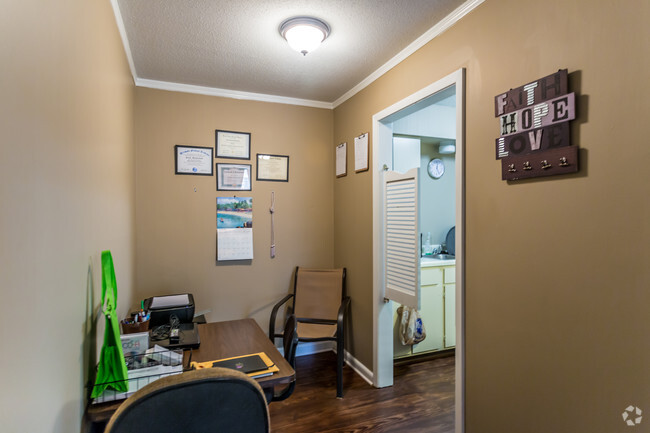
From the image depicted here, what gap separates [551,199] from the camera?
1498 mm

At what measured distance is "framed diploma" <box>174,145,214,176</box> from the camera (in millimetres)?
3139

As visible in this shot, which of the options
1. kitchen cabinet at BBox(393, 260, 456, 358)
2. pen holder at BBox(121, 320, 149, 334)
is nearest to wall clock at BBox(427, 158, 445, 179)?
kitchen cabinet at BBox(393, 260, 456, 358)

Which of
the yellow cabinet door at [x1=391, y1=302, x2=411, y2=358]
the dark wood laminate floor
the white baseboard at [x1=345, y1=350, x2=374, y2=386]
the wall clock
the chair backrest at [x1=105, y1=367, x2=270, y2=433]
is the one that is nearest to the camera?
the chair backrest at [x1=105, y1=367, x2=270, y2=433]

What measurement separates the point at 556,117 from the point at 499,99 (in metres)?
0.33

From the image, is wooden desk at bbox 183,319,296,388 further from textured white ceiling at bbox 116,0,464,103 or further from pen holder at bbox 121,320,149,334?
textured white ceiling at bbox 116,0,464,103

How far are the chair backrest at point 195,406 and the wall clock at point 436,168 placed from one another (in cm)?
358

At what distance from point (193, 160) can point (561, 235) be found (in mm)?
→ 2832

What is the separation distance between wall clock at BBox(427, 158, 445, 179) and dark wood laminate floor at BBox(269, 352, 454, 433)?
2.05m

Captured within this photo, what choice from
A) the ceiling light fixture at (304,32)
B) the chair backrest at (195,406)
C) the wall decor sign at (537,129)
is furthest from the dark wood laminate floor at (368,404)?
the ceiling light fixture at (304,32)

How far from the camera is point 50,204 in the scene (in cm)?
94

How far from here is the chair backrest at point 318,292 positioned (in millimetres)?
3336

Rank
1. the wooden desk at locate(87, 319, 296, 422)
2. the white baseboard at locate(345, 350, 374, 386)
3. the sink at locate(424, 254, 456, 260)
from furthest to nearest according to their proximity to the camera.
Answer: the sink at locate(424, 254, 456, 260) < the white baseboard at locate(345, 350, 374, 386) < the wooden desk at locate(87, 319, 296, 422)

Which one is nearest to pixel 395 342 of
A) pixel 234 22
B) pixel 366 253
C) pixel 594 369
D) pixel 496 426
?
pixel 366 253

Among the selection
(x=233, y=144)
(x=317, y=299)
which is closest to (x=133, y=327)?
(x=317, y=299)
